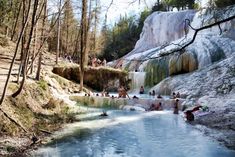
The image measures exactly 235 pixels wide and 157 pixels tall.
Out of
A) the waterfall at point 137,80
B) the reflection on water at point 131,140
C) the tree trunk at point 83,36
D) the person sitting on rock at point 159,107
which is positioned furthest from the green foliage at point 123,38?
the reflection on water at point 131,140

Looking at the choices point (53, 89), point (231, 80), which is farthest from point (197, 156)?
point (53, 89)

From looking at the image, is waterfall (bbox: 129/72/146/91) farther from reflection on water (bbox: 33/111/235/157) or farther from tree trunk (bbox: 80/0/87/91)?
reflection on water (bbox: 33/111/235/157)

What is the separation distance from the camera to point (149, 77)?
29.2 m

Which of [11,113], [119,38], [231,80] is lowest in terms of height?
[11,113]

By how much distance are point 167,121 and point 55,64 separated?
14.9m

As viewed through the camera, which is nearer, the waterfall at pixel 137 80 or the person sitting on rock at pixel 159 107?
the person sitting on rock at pixel 159 107

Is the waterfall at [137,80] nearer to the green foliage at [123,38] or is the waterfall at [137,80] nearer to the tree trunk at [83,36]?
the tree trunk at [83,36]

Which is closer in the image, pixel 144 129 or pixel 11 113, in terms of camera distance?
pixel 11 113

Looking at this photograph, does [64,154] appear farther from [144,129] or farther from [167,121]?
[167,121]

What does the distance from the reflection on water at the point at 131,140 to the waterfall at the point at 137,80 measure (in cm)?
1324

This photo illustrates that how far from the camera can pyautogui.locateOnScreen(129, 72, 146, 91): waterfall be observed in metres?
29.7

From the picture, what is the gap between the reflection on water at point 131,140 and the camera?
399 inches

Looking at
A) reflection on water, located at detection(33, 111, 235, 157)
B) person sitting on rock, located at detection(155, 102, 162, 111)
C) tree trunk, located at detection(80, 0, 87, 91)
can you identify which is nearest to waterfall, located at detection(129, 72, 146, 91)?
tree trunk, located at detection(80, 0, 87, 91)

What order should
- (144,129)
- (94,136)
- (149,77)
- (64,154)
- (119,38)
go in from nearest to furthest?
(64,154) → (94,136) → (144,129) → (149,77) → (119,38)
